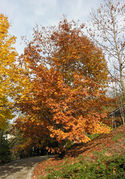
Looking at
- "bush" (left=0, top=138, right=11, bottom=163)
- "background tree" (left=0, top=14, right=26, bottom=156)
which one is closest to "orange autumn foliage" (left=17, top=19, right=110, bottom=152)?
"background tree" (left=0, top=14, right=26, bottom=156)

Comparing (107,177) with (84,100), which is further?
(84,100)

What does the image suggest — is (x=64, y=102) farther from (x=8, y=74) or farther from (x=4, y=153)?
(x=4, y=153)

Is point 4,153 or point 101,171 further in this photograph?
point 4,153

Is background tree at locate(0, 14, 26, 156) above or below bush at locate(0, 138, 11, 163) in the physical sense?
above

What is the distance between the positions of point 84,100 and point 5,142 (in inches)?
445

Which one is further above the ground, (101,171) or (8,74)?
(8,74)

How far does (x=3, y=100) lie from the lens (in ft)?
27.5

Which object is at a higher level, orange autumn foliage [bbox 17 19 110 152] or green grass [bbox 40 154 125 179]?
orange autumn foliage [bbox 17 19 110 152]

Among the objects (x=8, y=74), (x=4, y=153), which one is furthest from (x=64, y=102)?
(x=4, y=153)

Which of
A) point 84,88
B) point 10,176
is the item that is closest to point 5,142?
point 10,176

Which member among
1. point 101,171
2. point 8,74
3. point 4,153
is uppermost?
point 8,74

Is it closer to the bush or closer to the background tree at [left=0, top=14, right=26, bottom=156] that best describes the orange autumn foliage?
the background tree at [left=0, top=14, right=26, bottom=156]

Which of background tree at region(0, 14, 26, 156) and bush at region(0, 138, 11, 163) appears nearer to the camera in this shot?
background tree at region(0, 14, 26, 156)

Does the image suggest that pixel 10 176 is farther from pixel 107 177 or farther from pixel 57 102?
pixel 107 177
